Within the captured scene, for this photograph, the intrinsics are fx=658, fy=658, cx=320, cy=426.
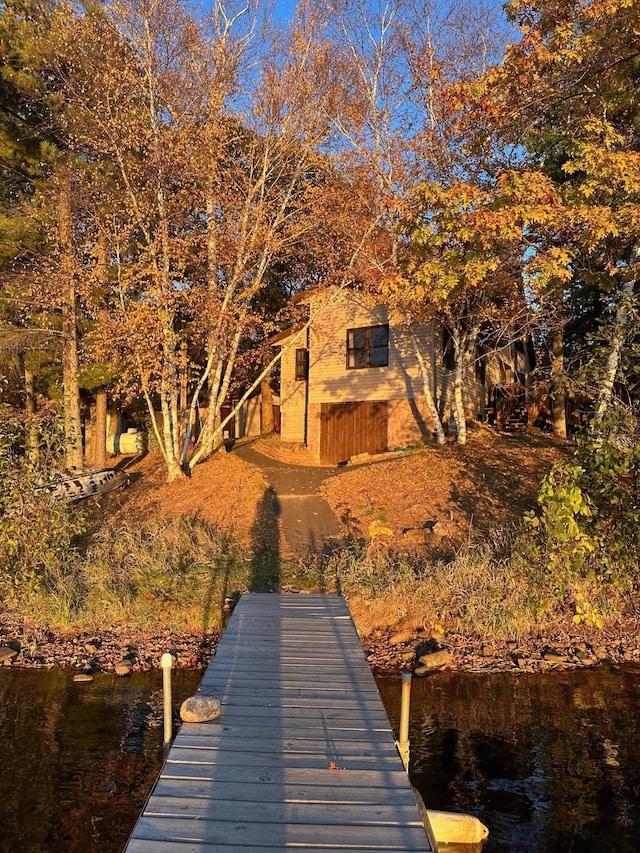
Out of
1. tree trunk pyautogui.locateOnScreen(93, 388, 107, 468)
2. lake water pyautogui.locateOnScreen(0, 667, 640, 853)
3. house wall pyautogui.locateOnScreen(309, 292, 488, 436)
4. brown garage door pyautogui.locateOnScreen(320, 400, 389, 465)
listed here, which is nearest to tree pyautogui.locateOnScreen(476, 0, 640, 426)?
lake water pyautogui.locateOnScreen(0, 667, 640, 853)

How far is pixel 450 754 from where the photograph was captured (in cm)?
671

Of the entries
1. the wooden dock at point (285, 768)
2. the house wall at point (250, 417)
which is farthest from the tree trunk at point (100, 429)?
the wooden dock at point (285, 768)

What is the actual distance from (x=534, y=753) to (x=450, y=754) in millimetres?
870

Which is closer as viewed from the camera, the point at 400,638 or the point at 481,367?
the point at 400,638

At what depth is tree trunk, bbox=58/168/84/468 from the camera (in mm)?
18719

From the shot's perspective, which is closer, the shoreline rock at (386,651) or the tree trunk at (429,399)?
the shoreline rock at (386,651)

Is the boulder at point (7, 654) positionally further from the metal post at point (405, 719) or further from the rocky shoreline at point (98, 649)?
the metal post at point (405, 719)

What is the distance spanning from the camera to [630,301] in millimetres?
8977

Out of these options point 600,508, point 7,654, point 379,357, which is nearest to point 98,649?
point 7,654

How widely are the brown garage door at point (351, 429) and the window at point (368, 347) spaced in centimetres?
143

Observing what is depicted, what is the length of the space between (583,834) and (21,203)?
21524mm

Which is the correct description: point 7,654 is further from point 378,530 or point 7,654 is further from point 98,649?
point 378,530

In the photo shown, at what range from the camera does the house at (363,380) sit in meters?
21.7

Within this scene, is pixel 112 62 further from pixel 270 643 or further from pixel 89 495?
pixel 270 643
